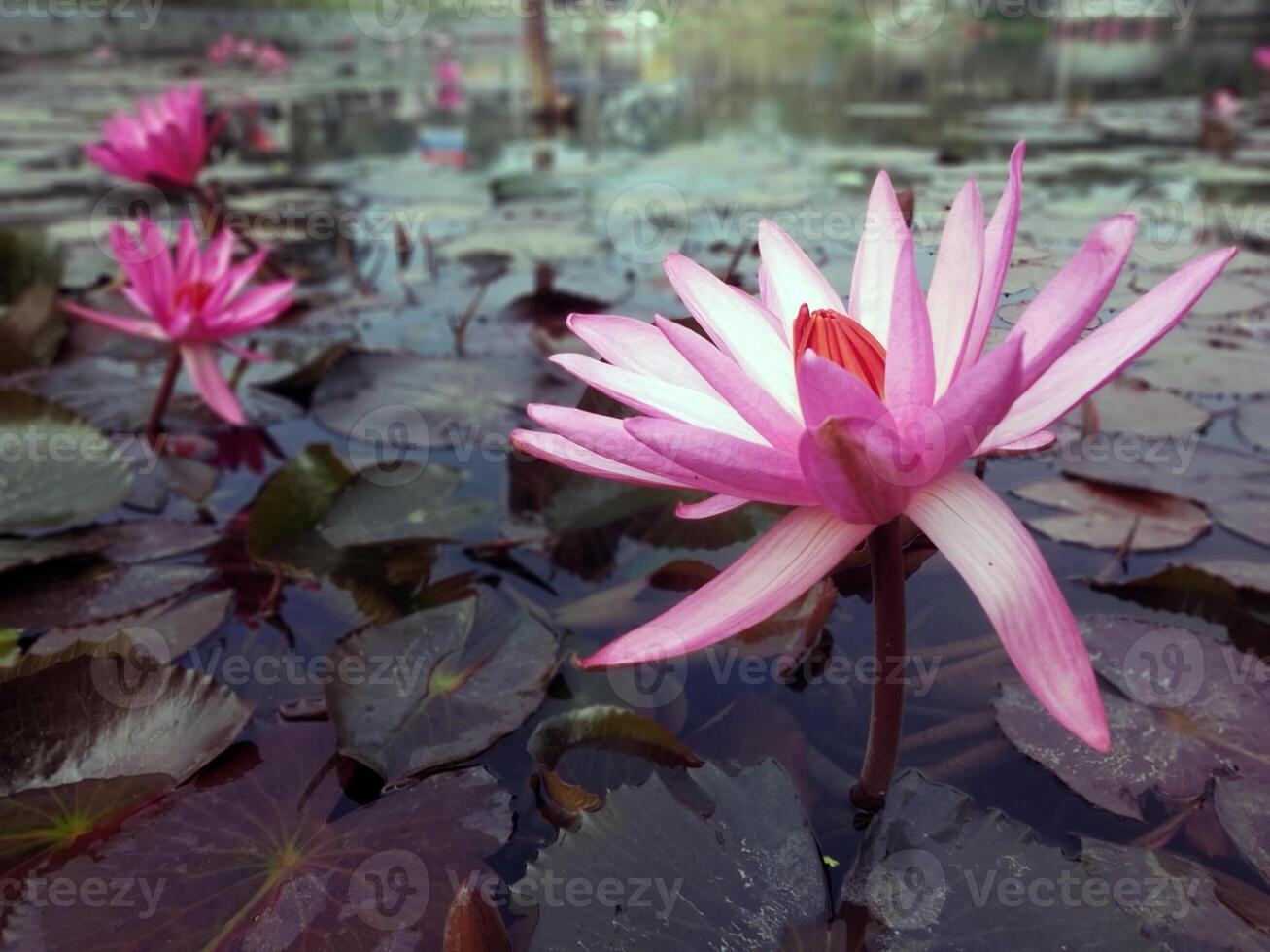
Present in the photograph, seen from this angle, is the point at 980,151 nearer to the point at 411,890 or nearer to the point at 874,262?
the point at 874,262

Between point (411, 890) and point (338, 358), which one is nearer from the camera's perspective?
point (411, 890)

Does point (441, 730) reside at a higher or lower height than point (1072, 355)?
lower

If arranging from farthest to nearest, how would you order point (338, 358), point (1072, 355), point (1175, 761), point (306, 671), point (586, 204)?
point (586, 204), point (338, 358), point (306, 671), point (1175, 761), point (1072, 355)

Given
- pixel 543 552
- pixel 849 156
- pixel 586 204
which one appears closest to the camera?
pixel 543 552

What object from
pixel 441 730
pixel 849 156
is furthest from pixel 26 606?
pixel 849 156

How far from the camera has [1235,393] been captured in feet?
5.74

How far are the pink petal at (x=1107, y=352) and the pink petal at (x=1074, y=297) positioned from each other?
35 millimetres

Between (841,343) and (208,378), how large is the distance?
1416 millimetres

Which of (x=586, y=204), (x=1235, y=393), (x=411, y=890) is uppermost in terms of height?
(x=586, y=204)

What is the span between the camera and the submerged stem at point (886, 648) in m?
0.68

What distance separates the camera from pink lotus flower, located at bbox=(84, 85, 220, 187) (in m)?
2.40

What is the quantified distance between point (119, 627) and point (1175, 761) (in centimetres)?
132

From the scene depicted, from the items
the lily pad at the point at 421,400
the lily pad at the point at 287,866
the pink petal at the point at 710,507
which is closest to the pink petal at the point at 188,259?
the lily pad at the point at 421,400

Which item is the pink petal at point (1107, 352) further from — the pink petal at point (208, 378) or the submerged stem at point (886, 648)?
the pink petal at point (208, 378)
